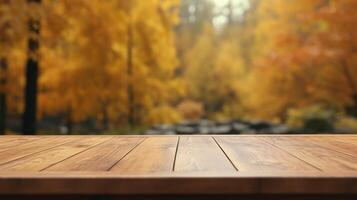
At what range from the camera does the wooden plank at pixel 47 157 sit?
1.60 meters

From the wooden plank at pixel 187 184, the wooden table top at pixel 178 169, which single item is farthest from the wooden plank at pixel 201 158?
the wooden plank at pixel 187 184

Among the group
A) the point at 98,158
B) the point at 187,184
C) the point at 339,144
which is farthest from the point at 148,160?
the point at 339,144

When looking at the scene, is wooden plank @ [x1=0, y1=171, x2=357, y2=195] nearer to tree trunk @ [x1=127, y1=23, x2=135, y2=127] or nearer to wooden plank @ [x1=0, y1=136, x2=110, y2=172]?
wooden plank @ [x1=0, y1=136, x2=110, y2=172]

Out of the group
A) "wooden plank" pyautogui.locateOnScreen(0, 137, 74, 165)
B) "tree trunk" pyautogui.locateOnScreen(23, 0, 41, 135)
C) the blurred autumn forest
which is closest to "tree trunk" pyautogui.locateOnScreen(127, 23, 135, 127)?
the blurred autumn forest

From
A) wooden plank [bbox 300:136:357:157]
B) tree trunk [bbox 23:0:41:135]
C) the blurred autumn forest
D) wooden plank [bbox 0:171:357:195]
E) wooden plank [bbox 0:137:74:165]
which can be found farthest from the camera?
the blurred autumn forest

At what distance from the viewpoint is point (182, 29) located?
3859cm

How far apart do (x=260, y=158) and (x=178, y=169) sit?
450 millimetres

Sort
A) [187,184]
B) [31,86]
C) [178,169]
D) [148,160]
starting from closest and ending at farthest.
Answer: [187,184] → [178,169] → [148,160] → [31,86]

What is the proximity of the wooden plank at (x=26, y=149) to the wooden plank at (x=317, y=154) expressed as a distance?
4.12 ft

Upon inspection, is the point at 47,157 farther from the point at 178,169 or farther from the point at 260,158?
the point at 260,158

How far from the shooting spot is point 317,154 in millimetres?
1985

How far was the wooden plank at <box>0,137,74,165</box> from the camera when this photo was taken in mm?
1888

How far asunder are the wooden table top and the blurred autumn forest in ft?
14.9

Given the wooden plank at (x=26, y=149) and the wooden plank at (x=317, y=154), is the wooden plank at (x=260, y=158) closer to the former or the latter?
the wooden plank at (x=317, y=154)
